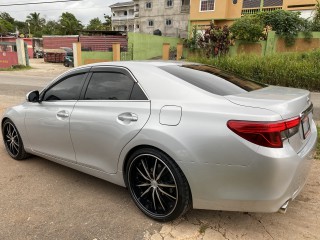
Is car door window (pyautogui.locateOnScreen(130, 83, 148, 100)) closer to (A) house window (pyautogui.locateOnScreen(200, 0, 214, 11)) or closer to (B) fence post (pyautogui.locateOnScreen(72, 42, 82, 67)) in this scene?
(B) fence post (pyautogui.locateOnScreen(72, 42, 82, 67))

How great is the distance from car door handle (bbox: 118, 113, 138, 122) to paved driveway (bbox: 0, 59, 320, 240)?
97 cm

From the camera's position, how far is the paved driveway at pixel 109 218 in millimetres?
2754

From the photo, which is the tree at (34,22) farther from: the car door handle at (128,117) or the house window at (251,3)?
the car door handle at (128,117)

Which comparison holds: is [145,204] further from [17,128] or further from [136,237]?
[17,128]

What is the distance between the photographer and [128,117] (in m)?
2.95

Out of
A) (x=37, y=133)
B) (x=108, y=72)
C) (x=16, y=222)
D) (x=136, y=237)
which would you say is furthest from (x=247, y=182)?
(x=37, y=133)

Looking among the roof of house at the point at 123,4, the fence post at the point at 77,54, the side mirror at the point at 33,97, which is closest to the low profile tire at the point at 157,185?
the side mirror at the point at 33,97

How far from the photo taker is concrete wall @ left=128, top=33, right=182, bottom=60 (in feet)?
80.1

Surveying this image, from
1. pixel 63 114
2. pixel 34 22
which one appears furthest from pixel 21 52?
pixel 34 22

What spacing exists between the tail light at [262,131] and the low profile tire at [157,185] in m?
0.65

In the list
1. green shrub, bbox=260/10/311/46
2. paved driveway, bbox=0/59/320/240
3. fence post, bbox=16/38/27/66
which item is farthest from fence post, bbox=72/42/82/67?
paved driveway, bbox=0/59/320/240

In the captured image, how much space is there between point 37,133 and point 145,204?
183 cm

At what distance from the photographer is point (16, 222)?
2957mm

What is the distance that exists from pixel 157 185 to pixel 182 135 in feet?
2.07
